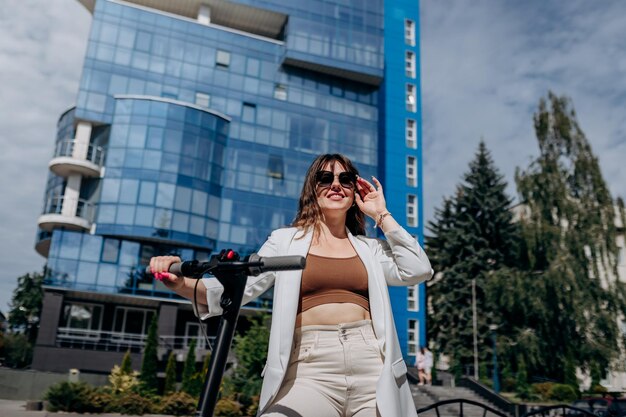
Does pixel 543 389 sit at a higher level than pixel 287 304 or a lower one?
lower

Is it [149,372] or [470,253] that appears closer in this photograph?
[149,372]

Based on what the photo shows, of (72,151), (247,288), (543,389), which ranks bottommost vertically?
(543,389)

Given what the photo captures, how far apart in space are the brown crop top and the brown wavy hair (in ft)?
1.02

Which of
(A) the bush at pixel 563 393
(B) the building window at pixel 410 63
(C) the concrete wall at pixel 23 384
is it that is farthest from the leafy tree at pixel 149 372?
(B) the building window at pixel 410 63

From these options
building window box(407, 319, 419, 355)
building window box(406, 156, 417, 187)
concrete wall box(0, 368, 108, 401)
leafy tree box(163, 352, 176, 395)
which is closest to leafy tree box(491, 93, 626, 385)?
building window box(407, 319, 419, 355)

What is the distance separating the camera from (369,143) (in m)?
39.5

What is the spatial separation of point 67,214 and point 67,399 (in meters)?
17.1

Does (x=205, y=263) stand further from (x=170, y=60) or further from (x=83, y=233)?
(x=170, y=60)

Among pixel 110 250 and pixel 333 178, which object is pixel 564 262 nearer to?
pixel 110 250

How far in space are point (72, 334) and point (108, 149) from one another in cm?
1119

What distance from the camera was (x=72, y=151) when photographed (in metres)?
33.2

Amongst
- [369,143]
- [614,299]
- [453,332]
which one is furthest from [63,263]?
[614,299]

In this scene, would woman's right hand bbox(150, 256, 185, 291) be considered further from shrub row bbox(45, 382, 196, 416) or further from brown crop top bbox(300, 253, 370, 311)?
shrub row bbox(45, 382, 196, 416)

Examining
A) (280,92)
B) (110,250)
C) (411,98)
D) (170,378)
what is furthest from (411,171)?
(170,378)
